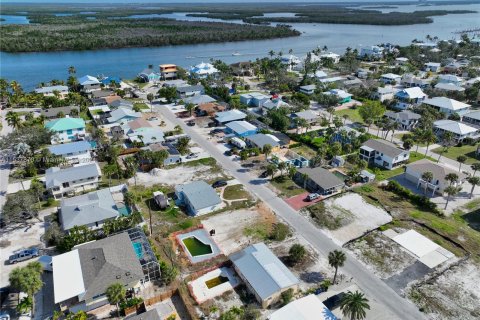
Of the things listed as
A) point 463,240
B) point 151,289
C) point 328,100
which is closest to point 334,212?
point 463,240

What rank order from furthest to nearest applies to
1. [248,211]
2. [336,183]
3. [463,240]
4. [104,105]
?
[104,105]
[336,183]
[248,211]
[463,240]

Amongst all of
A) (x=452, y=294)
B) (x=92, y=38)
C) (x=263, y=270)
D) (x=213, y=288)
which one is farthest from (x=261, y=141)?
(x=92, y=38)

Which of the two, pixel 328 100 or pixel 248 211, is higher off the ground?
pixel 328 100

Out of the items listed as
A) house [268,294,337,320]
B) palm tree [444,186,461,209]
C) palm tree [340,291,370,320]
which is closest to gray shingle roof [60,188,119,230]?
house [268,294,337,320]

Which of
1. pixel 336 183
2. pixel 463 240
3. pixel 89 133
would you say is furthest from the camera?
pixel 89 133

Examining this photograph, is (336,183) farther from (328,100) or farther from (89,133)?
(89,133)

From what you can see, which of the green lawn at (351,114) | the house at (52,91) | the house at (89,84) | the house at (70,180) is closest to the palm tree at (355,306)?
the house at (70,180)

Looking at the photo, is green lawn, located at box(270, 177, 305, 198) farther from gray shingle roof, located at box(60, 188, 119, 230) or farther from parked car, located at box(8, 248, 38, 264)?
parked car, located at box(8, 248, 38, 264)
